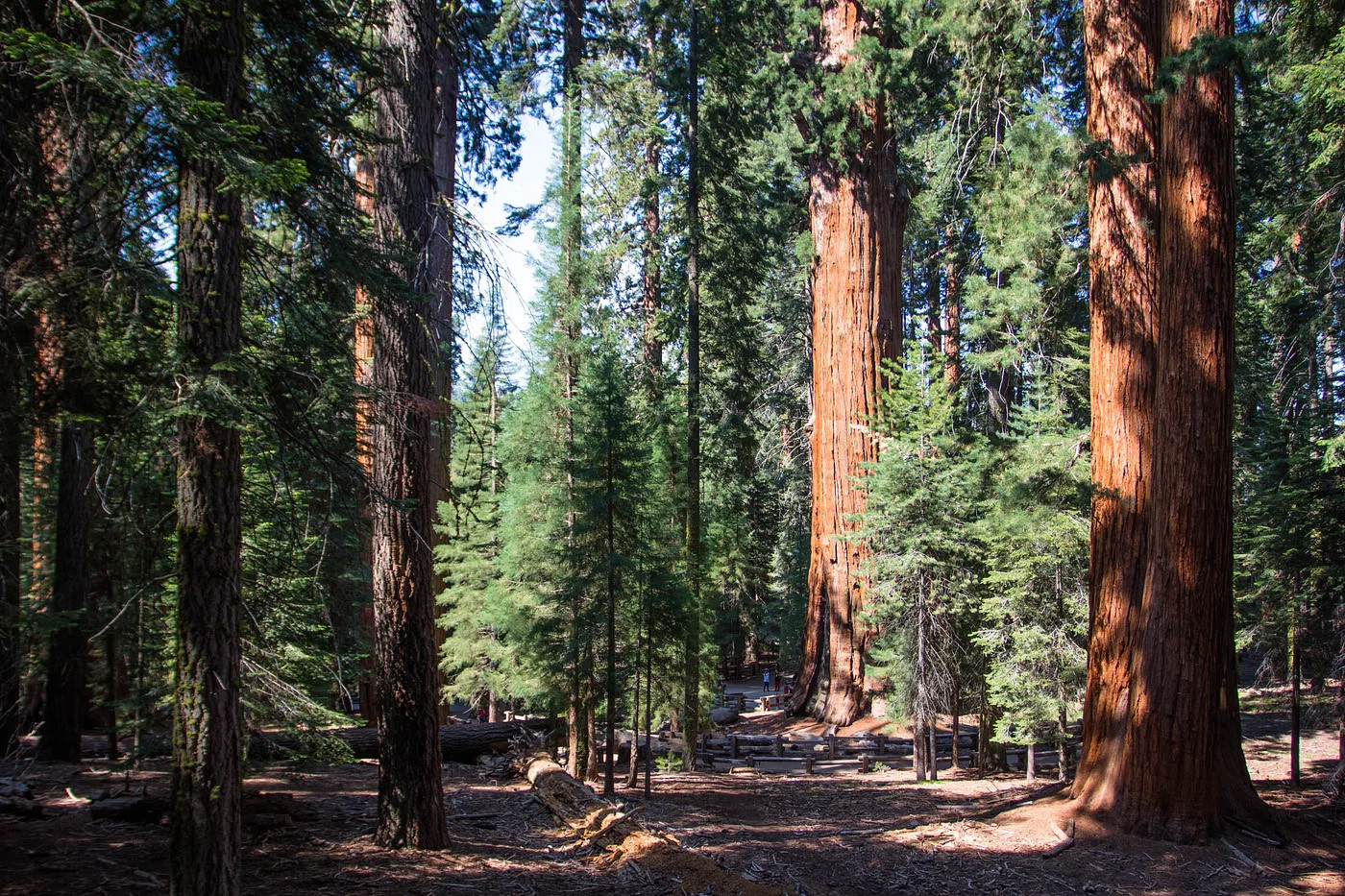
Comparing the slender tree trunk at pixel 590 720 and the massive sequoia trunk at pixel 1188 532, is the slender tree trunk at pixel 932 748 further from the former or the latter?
the slender tree trunk at pixel 590 720

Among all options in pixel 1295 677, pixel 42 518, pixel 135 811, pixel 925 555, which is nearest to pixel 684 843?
pixel 135 811

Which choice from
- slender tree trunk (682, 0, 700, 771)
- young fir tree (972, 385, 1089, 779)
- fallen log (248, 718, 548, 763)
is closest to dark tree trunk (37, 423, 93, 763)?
fallen log (248, 718, 548, 763)

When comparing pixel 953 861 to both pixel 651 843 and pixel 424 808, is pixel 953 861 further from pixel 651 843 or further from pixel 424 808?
pixel 424 808

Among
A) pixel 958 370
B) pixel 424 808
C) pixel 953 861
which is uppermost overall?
pixel 958 370

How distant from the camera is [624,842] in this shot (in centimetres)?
782

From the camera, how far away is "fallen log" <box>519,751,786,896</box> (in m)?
6.41

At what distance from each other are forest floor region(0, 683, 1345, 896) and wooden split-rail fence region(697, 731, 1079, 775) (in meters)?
4.45

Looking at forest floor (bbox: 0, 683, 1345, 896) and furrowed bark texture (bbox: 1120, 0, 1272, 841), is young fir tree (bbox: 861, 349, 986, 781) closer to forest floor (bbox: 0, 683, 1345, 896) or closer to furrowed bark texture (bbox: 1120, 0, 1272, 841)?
forest floor (bbox: 0, 683, 1345, 896)

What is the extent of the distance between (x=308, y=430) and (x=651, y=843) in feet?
16.1

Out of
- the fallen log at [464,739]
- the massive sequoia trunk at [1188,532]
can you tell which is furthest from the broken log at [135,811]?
the massive sequoia trunk at [1188,532]

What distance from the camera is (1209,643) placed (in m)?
7.18

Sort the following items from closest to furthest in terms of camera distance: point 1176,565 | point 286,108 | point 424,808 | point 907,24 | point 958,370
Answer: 1. point 286,108
2. point 424,808
3. point 1176,565
4. point 907,24
5. point 958,370

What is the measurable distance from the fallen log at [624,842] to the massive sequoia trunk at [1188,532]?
370cm

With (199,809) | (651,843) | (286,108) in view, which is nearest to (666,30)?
(286,108)
